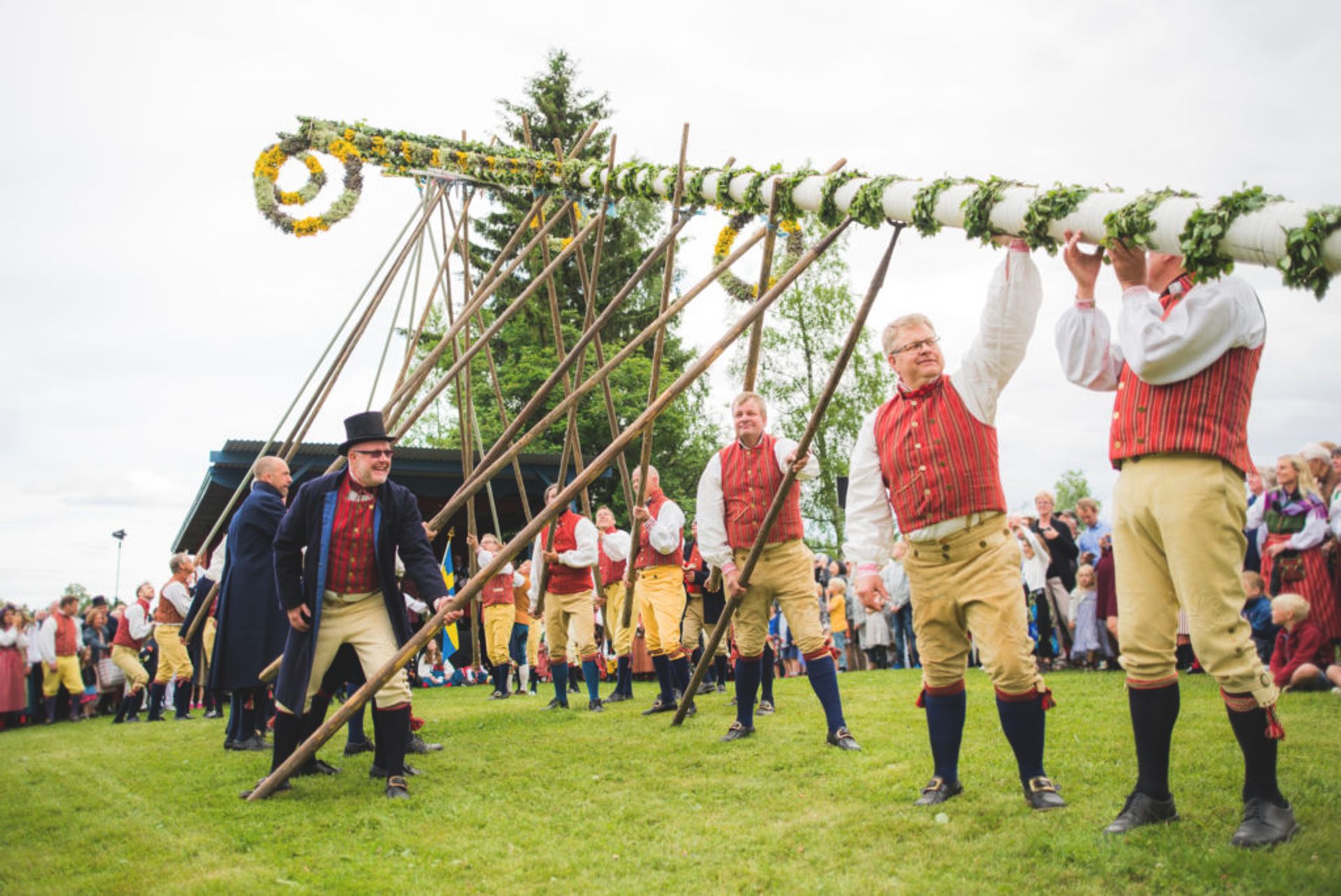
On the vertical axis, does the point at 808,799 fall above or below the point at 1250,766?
below

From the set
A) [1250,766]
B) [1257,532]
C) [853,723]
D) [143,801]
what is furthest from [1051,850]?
[1257,532]

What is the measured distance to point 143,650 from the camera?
14281 mm

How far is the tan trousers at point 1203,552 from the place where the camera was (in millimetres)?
3357

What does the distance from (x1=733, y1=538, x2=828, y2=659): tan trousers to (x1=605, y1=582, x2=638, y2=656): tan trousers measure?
2.56m

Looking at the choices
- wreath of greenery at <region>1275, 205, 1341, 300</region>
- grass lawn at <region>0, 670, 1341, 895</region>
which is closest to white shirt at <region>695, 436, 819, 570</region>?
grass lawn at <region>0, 670, 1341, 895</region>

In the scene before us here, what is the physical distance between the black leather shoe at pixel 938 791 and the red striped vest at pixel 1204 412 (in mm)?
1728

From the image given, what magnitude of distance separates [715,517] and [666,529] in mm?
1862

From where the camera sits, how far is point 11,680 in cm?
1357

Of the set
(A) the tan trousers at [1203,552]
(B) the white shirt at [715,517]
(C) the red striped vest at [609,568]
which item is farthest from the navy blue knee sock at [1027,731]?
(C) the red striped vest at [609,568]

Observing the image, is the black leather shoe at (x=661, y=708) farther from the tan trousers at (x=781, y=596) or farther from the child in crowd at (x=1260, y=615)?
the child in crowd at (x=1260, y=615)

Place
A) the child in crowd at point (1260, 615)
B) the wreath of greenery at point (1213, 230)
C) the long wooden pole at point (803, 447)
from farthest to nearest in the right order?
1. the child in crowd at point (1260, 615)
2. the long wooden pole at point (803, 447)
3. the wreath of greenery at point (1213, 230)

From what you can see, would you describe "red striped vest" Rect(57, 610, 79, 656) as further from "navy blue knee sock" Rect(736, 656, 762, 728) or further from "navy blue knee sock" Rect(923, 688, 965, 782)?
"navy blue knee sock" Rect(923, 688, 965, 782)

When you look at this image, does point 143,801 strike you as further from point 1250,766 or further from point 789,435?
point 789,435

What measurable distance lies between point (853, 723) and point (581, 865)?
3.39 metres
